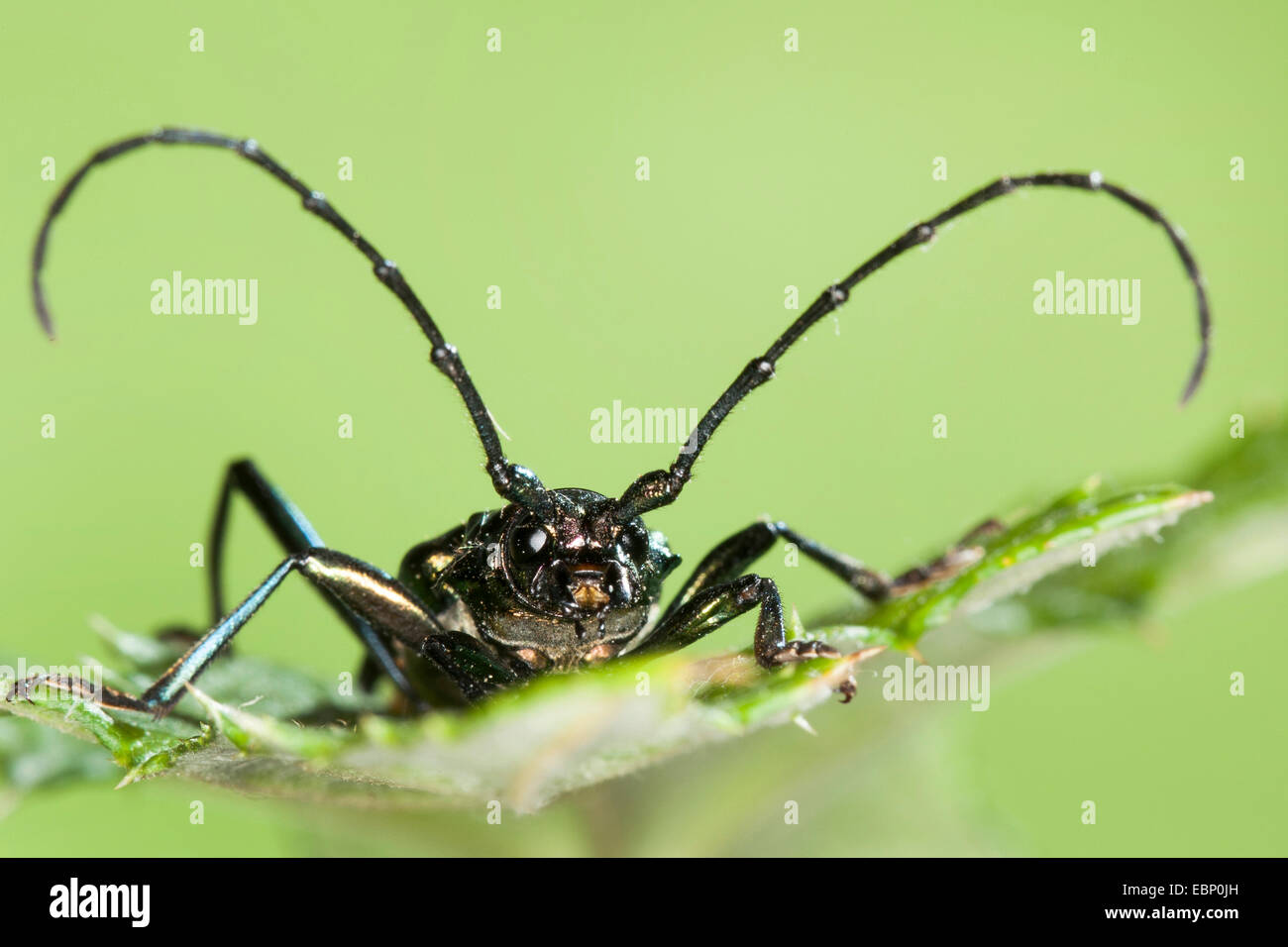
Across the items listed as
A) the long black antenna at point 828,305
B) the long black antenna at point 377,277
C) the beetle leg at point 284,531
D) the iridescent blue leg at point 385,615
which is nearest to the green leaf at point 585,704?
the beetle leg at point 284,531

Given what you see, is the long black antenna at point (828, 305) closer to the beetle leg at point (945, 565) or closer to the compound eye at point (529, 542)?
the compound eye at point (529, 542)

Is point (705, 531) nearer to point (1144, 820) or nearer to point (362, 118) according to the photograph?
point (1144, 820)

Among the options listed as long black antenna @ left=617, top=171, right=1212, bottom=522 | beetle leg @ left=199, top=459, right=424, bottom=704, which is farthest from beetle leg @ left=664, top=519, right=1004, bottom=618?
beetle leg @ left=199, top=459, right=424, bottom=704

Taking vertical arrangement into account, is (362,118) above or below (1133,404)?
above

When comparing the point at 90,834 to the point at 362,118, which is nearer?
the point at 90,834

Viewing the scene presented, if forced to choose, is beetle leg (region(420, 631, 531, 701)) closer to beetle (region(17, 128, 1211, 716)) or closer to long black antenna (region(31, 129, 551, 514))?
beetle (region(17, 128, 1211, 716))

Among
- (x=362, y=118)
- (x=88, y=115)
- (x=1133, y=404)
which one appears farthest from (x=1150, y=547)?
(x=88, y=115)
